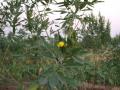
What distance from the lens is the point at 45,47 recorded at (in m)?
3.19

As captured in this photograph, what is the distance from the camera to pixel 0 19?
6199mm

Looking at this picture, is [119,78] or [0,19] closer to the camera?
[0,19]

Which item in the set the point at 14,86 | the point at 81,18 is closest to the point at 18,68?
the point at 14,86

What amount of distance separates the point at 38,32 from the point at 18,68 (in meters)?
0.69

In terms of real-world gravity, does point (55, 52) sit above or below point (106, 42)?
above

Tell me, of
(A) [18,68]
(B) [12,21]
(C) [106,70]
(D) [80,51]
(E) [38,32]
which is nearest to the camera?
(D) [80,51]

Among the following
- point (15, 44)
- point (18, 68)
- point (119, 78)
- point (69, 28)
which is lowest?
point (119, 78)

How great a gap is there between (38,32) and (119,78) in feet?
8.51

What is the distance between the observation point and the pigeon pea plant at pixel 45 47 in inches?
122

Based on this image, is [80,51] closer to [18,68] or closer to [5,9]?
[18,68]

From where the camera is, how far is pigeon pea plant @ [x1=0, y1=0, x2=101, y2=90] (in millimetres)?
3100

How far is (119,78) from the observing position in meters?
7.13

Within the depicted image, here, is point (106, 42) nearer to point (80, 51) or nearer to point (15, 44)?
point (15, 44)

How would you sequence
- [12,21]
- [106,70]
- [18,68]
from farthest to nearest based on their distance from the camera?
1. [106,70]
2. [12,21]
3. [18,68]
